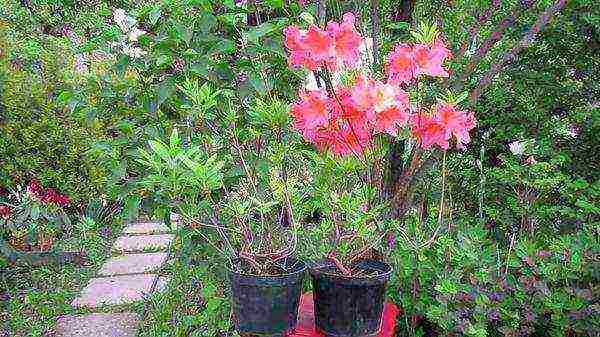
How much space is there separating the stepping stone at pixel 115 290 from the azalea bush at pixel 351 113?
1.85m

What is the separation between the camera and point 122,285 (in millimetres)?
3539

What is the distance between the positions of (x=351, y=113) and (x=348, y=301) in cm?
55

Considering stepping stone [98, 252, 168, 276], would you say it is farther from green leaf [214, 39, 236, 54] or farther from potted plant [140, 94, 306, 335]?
green leaf [214, 39, 236, 54]

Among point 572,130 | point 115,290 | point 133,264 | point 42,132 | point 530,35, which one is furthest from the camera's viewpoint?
point 42,132

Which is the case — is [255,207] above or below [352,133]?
below

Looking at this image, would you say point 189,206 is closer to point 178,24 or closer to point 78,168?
point 178,24

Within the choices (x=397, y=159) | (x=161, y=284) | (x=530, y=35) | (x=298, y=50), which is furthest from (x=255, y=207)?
(x=161, y=284)

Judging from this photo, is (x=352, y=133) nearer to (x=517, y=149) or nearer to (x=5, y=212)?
(x=517, y=149)

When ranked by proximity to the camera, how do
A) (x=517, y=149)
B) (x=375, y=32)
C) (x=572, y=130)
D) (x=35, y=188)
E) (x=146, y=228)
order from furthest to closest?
(x=146, y=228)
(x=35, y=188)
(x=572, y=130)
(x=517, y=149)
(x=375, y=32)

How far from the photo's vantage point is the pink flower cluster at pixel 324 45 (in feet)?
5.12

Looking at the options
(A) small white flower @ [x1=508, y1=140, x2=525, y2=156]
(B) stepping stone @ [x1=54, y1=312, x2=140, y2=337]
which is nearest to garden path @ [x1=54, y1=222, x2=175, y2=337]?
(B) stepping stone @ [x1=54, y1=312, x2=140, y2=337]

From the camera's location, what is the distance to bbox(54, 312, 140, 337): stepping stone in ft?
9.89

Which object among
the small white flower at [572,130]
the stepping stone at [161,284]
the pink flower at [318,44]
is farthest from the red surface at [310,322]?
the stepping stone at [161,284]

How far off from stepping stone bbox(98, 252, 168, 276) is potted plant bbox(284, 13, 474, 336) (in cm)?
195
